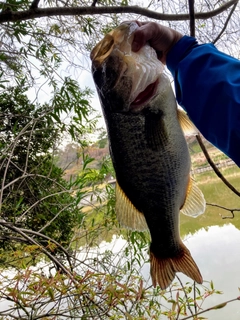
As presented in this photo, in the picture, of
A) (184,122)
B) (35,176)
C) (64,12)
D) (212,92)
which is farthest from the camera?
(35,176)

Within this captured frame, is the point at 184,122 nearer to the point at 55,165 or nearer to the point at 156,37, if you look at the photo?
the point at 156,37

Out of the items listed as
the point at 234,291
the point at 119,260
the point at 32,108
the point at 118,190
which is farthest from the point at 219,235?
the point at 118,190

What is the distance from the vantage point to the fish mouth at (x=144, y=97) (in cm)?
74

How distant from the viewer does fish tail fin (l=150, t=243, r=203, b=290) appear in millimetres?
771

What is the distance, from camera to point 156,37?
68cm

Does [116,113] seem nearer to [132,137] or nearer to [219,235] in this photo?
[132,137]

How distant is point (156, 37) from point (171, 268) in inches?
22.3

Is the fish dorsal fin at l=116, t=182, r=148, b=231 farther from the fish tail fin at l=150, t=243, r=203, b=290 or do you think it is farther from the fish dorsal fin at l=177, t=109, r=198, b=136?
the fish dorsal fin at l=177, t=109, r=198, b=136

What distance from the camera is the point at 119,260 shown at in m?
1.83

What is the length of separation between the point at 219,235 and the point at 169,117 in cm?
198

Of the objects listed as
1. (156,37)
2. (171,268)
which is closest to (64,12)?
(156,37)

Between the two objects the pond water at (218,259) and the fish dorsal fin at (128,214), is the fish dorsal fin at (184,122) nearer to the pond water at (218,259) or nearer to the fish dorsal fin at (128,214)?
the fish dorsal fin at (128,214)

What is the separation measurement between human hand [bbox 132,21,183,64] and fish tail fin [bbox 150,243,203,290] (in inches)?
19.8

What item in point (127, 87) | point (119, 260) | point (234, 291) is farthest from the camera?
point (234, 291)
